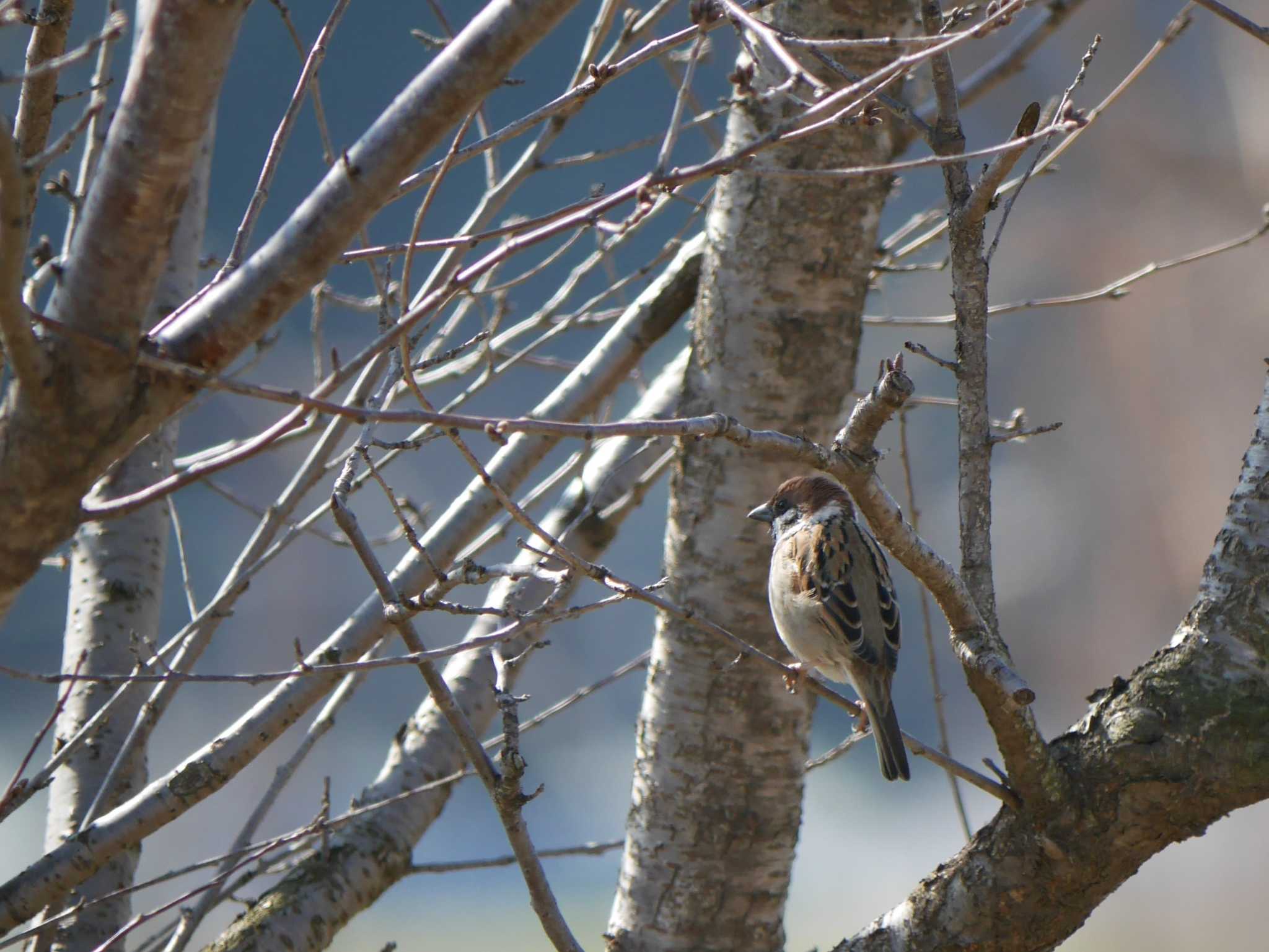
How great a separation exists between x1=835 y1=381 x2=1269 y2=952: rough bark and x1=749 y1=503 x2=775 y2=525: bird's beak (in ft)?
3.22

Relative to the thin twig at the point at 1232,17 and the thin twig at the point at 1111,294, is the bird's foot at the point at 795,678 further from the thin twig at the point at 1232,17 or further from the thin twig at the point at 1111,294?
the thin twig at the point at 1232,17

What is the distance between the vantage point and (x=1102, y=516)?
8992 millimetres

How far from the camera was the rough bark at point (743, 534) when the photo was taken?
102 inches

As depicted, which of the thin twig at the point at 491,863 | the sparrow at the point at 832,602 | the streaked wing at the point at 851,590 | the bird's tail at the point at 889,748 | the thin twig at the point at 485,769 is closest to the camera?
the thin twig at the point at 485,769

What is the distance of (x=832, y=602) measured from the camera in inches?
120

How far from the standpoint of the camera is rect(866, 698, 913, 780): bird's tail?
106 inches

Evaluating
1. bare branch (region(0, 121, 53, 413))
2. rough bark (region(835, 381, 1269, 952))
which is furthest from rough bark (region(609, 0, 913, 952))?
bare branch (region(0, 121, 53, 413))

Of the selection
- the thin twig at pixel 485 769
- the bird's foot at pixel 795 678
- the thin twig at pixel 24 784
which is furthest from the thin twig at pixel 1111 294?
the thin twig at pixel 24 784

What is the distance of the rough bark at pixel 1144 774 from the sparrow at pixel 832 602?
0.78 meters

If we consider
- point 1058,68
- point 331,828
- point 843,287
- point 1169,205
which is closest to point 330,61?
point 843,287

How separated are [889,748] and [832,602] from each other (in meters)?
0.45

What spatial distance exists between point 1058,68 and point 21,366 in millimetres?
8988

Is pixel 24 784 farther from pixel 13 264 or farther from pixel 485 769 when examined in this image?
pixel 13 264

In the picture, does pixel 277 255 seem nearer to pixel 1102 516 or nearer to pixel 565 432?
pixel 565 432
